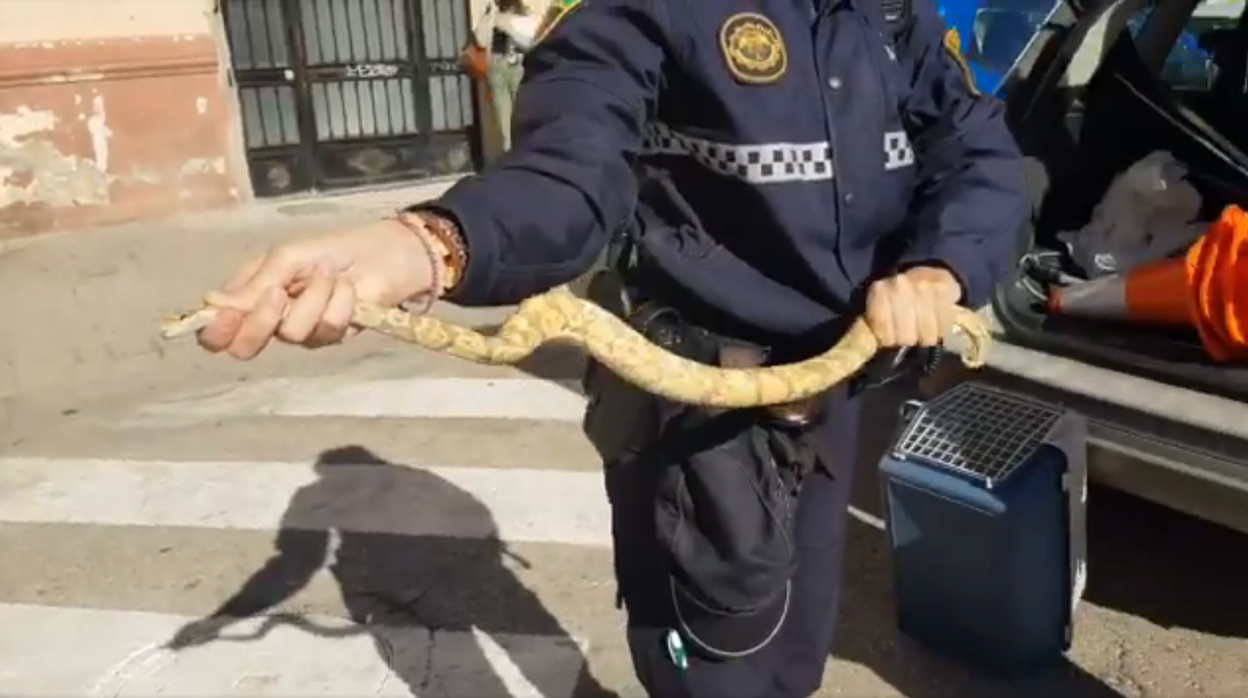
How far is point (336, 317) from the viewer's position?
116 centimetres

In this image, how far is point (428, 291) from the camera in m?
1.27

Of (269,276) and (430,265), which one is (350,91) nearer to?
(430,265)

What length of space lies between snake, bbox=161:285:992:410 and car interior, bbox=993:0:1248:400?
2.09m

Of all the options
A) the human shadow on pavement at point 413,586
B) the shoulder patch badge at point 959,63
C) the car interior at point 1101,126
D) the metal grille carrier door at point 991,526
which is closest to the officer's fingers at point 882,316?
the shoulder patch badge at point 959,63

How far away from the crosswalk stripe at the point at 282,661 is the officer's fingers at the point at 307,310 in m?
2.04

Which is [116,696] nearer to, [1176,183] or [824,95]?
[824,95]

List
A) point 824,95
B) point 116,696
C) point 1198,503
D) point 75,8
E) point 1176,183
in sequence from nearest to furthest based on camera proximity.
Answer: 1. point 824,95
2. point 1198,503
3. point 116,696
4. point 1176,183
5. point 75,8

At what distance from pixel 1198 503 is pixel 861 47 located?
1.70 metres

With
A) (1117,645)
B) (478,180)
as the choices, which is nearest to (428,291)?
(478,180)

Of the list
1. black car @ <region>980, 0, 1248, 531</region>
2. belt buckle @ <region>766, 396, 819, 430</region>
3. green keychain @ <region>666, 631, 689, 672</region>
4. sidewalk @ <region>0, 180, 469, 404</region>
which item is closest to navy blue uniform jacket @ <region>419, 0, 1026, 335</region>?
belt buckle @ <region>766, 396, 819, 430</region>

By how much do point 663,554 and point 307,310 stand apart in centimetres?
82

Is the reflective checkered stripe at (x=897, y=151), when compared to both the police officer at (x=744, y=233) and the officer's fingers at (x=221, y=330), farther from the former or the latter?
the officer's fingers at (x=221, y=330)

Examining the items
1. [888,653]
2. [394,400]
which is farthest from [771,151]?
[394,400]

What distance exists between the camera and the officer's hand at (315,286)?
1112 millimetres
